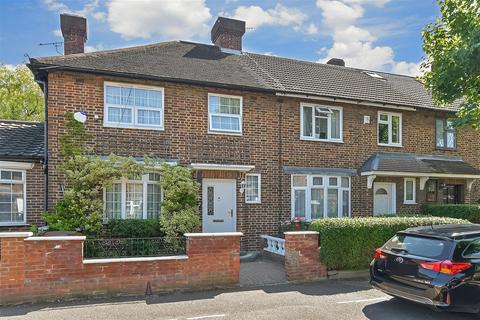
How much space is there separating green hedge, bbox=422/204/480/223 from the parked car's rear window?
822cm

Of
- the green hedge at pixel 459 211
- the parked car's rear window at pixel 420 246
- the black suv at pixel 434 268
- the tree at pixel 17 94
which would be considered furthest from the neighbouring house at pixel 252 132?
the tree at pixel 17 94

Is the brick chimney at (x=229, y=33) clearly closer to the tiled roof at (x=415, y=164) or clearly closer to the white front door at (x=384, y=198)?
the tiled roof at (x=415, y=164)

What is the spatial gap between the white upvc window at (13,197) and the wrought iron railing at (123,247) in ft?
9.83

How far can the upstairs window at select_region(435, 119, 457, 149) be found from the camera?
16.1 metres

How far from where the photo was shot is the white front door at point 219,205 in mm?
12086

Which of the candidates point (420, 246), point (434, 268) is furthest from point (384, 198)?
point (434, 268)

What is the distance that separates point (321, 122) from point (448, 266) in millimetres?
8445

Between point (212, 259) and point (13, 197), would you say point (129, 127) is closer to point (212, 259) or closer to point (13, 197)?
point (13, 197)

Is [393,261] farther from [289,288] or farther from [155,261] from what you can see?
[155,261]

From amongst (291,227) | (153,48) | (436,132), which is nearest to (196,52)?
(153,48)

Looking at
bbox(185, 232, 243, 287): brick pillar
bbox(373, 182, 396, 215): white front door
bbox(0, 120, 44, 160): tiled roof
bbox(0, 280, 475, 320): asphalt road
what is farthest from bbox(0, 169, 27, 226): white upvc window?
bbox(373, 182, 396, 215): white front door

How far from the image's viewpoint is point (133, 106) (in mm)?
11453

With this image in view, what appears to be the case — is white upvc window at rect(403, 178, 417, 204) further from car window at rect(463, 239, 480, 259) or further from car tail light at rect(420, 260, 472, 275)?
car tail light at rect(420, 260, 472, 275)

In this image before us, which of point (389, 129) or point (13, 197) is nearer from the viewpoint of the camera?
point (13, 197)
